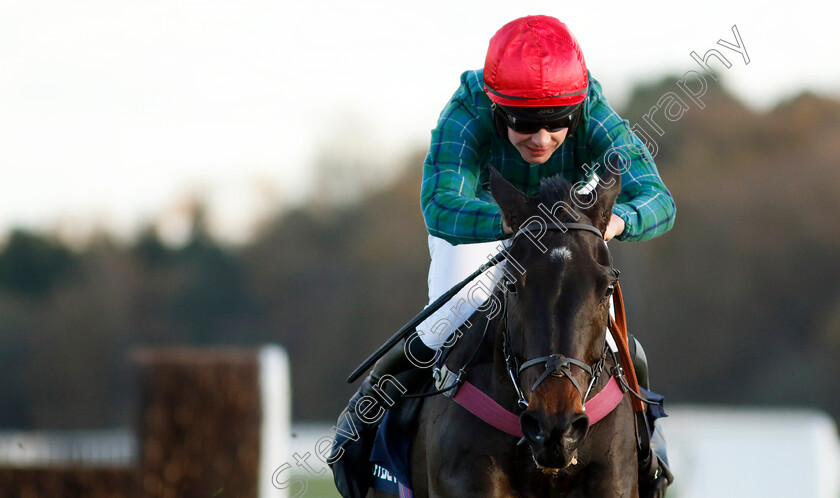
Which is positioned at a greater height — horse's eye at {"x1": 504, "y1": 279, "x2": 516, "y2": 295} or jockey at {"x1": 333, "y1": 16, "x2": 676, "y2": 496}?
jockey at {"x1": 333, "y1": 16, "x2": 676, "y2": 496}

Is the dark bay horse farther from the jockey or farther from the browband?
the jockey

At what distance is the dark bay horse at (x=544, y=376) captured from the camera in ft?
12.0

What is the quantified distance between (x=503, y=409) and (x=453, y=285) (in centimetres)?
90

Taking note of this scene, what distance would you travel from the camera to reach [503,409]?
168 inches

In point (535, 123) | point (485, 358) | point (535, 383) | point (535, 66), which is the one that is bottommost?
point (485, 358)

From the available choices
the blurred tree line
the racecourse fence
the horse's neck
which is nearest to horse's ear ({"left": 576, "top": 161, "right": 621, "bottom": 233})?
the horse's neck

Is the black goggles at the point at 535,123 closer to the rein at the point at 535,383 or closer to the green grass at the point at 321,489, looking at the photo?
the rein at the point at 535,383

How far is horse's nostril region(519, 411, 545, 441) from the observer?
3605mm

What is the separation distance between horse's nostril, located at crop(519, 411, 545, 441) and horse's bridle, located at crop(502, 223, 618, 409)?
0.10 metres

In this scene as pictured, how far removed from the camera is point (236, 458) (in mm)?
11664

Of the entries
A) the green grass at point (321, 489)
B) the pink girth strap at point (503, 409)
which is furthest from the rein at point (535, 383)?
the green grass at point (321, 489)

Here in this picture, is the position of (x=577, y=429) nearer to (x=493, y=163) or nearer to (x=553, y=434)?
(x=553, y=434)

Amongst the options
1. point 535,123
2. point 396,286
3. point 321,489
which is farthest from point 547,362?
point 396,286

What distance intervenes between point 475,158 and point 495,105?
0.30 metres
